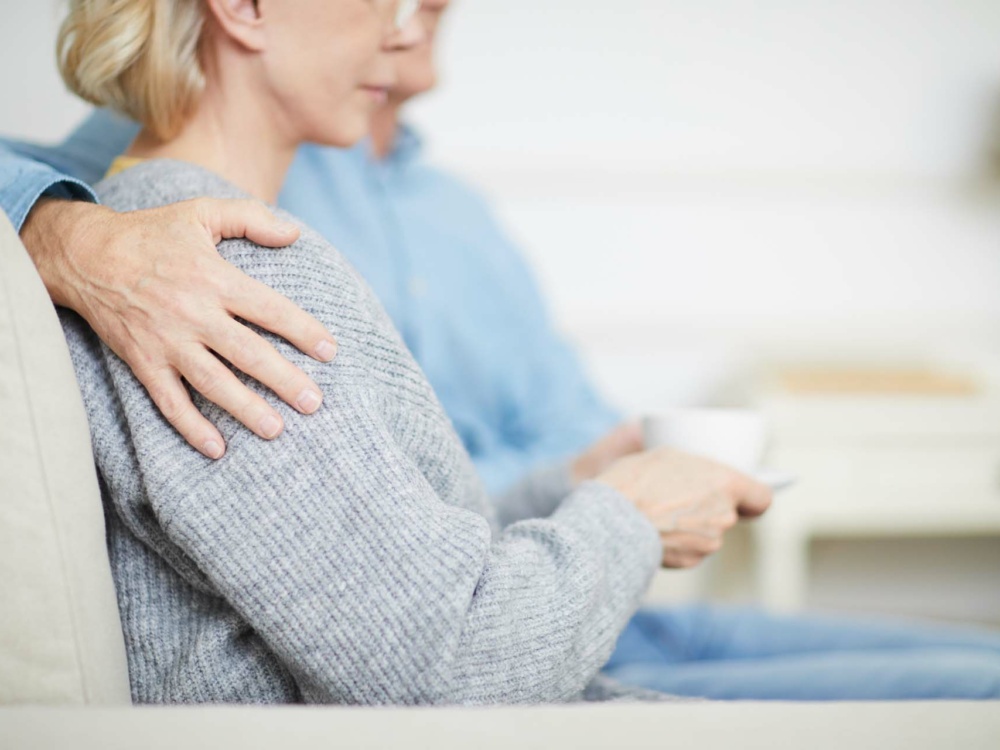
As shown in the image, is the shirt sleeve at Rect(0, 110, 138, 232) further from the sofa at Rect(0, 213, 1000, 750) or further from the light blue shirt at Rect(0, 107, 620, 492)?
the light blue shirt at Rect(0, 107, 620, 492)

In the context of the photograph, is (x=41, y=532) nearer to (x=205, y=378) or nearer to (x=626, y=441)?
(x=205, y=378)

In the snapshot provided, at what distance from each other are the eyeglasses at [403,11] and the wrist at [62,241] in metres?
0.30

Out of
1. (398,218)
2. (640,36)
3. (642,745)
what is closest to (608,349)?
(640,36)

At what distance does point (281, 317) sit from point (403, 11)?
14.4 inches

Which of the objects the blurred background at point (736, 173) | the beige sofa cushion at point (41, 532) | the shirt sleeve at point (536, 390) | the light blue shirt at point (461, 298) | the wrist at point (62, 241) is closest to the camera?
the beige sofa cushion at point (41, 532)

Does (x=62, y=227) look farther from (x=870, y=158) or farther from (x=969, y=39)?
(x=969, y=39)

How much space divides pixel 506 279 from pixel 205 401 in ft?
3.69

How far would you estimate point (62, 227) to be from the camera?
67 cm

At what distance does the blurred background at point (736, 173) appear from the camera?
2.35 metres

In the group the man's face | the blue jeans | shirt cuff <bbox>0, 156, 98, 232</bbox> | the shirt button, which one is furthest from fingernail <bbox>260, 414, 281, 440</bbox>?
the shirt button

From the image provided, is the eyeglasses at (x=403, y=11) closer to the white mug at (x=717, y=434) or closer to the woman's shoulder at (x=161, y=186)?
the woman's shoulder at (x=161, y=186)

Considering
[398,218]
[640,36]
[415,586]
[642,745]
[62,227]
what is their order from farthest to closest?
[640,36] < [398,218] < [62,227] < [415,586] < [642,745]

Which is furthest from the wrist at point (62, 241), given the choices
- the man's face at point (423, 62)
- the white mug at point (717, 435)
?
the man's face at point (423, 62)

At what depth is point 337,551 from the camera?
557mm
